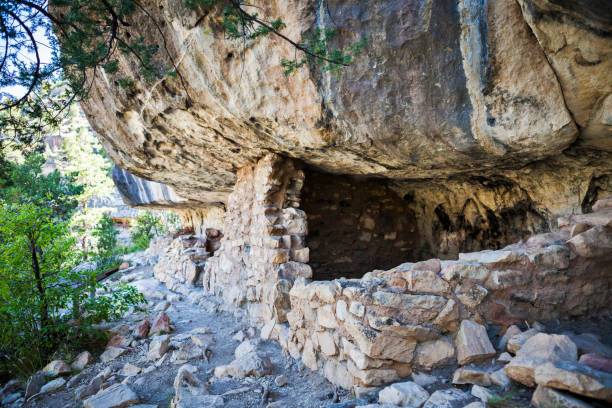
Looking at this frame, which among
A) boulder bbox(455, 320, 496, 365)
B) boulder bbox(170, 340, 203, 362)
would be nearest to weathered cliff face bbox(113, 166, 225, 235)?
boulder bbox(170, 340, 203, 362)

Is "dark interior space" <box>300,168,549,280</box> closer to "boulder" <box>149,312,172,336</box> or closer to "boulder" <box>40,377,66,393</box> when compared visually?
"boulder" <box>149,312,172,336</box>

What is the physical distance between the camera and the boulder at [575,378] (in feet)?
3.81

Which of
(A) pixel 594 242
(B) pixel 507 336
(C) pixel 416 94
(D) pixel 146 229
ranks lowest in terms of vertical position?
(B) pixel 507 336

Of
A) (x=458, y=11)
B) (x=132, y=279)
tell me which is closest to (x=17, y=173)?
(x=132, y=279)

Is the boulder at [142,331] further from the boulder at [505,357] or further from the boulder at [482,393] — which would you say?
the boulder at [505,357]

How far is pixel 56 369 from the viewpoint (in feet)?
8.79

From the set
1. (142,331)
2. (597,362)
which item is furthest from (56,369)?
(597,362)

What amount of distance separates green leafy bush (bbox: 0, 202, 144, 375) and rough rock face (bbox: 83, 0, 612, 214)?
4.74 feet

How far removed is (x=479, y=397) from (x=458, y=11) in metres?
2.03

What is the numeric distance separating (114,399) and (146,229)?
12.9m

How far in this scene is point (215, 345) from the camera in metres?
3.00

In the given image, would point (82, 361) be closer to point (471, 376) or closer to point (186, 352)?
point (186, 352)

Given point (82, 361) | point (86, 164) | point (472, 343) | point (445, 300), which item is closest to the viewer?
point (472, 343)

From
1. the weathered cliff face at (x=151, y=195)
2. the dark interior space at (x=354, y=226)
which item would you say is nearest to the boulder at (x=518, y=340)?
the dark interior space at (x=354, y=226)
